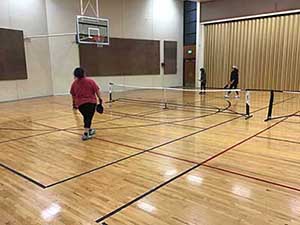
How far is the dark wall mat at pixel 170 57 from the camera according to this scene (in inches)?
744

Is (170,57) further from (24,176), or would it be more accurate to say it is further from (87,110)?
(24,176)

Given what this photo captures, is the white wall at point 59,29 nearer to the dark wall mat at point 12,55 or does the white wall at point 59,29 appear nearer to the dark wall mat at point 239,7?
the dark wall mat at point 12,55

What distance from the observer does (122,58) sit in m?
16.7

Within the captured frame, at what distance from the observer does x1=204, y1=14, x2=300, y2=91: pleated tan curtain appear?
15023 millimetres

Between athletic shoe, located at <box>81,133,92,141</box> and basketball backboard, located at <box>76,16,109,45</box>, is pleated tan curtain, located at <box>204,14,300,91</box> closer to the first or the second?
basketball backboard, located at <box>76,16,109,45</box>

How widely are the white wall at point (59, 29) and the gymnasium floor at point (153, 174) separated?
23.4 ft

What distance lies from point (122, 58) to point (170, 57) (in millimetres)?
4008

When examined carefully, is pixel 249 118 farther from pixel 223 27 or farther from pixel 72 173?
pixel 223 27

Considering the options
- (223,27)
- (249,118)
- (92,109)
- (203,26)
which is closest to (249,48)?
(223,27)

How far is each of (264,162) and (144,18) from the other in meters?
14.8

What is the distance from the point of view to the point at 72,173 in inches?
155

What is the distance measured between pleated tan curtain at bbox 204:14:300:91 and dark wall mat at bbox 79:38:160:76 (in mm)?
3595

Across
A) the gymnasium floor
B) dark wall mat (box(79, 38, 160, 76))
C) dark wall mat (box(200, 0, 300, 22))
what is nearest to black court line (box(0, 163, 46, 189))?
the gymnasium floor

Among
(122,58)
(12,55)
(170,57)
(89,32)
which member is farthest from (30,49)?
(170,57)
